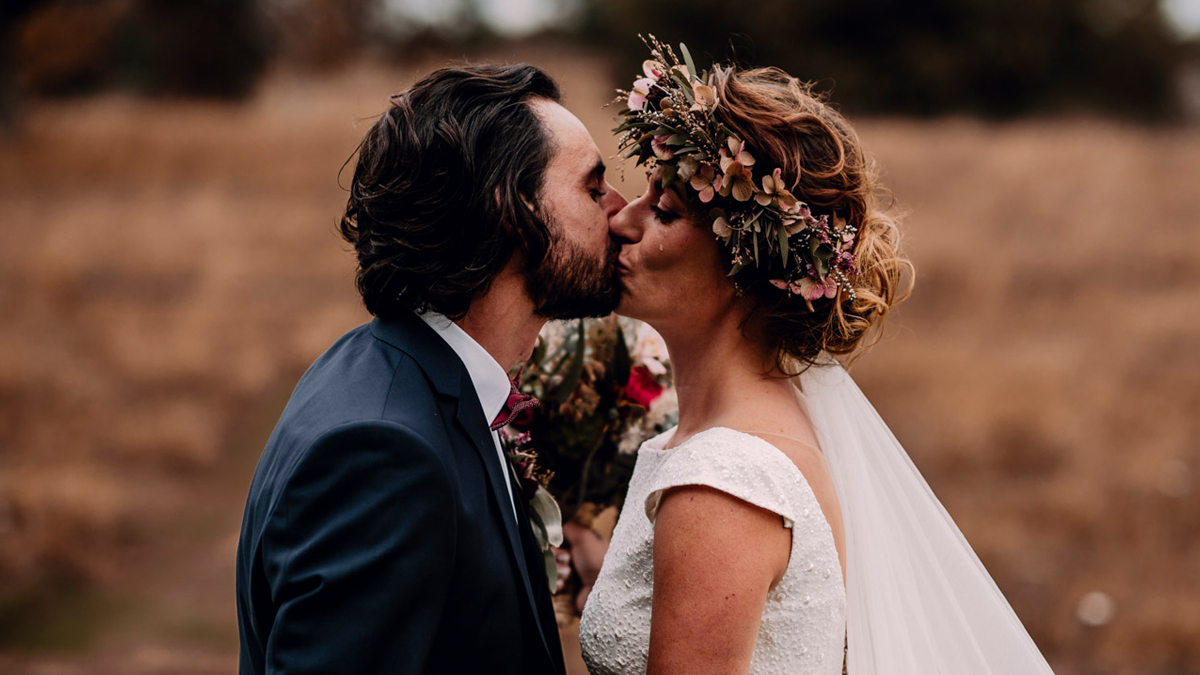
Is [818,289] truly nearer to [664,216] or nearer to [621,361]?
[664,216]

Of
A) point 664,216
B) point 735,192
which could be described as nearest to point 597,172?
point 664,216

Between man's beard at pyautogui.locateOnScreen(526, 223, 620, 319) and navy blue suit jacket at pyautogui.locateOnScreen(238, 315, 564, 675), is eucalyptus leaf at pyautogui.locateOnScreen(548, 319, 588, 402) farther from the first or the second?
navy blue suit jacket at pyautogui.locateOnScreen(238, 315, 564, 675)

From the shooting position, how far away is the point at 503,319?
2559mm

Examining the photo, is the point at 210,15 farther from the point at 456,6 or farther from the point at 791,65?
the point at 791,65

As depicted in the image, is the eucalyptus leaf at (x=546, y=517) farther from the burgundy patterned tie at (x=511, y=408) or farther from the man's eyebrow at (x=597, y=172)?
the man's eyebrow at (x=597, y=172)

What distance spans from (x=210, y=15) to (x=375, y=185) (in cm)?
2175

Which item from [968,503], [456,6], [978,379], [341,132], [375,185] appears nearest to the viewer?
[375,185]

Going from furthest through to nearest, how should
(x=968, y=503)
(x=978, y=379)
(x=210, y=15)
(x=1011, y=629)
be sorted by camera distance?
1. (x=210, y=15)
2. (x=978, y=379)
3. (x=968, y=503)
4. (x=1011, y=629)

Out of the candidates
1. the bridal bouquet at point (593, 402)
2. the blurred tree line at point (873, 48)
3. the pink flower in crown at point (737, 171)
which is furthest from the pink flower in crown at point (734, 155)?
the blurred tree line at point (873, 48)

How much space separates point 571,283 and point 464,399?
19.1 inches

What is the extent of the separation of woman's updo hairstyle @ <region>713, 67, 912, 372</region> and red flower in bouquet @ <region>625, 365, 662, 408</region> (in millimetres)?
610

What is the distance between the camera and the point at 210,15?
21.5 meters

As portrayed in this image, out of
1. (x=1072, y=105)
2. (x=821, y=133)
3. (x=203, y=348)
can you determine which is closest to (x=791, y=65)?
(x=1072, y=105)

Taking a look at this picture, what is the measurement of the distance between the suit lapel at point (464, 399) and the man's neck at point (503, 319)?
17 centimetres
